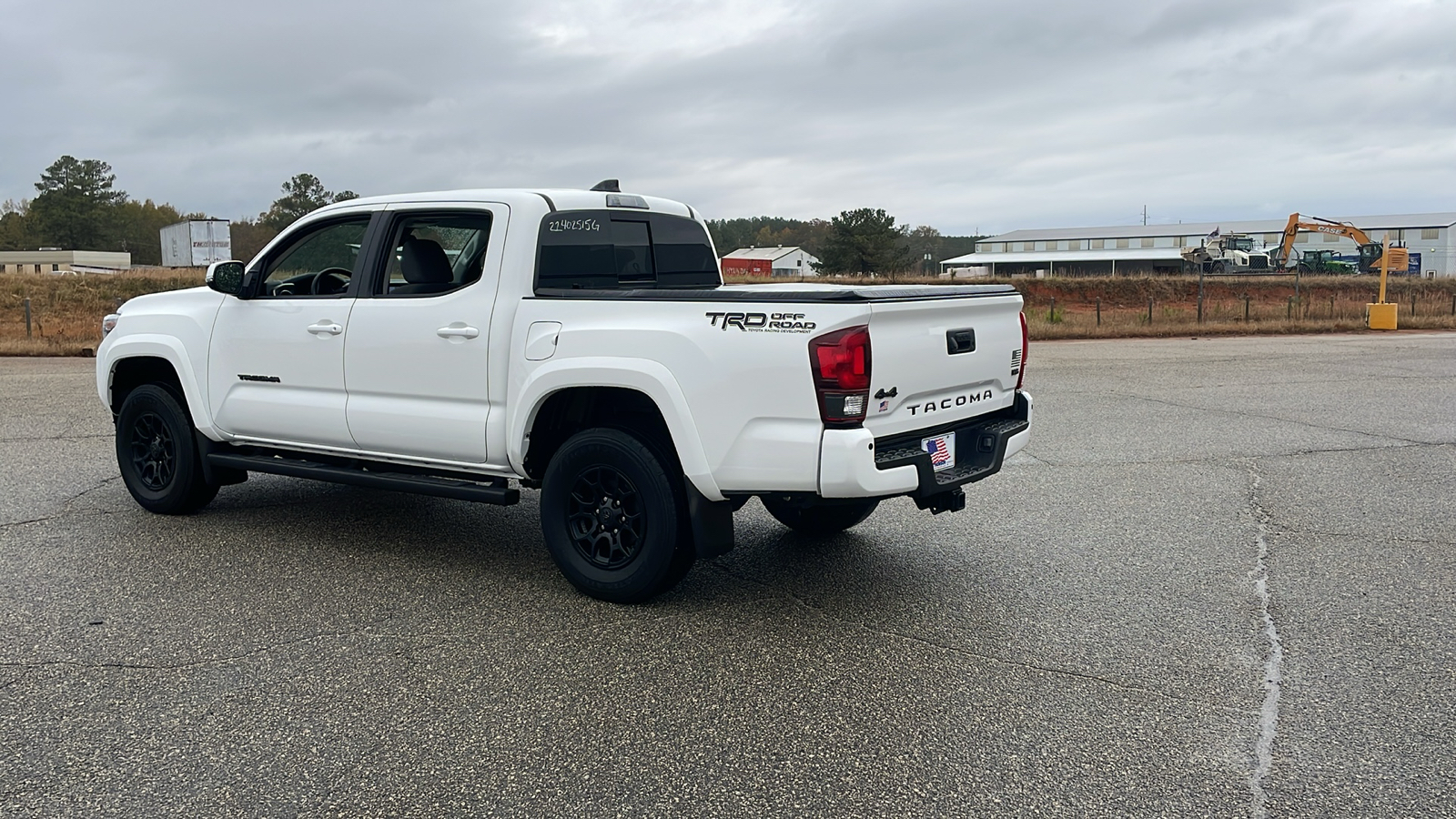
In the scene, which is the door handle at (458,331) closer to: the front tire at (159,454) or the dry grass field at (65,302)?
the front tire at (159,454)

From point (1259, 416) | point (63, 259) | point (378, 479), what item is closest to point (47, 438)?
point (378, 479)

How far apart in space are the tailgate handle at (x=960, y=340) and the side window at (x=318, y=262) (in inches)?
129

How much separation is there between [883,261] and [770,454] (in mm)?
71402

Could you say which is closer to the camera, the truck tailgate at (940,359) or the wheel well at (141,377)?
the truck tailgate at (940,359)

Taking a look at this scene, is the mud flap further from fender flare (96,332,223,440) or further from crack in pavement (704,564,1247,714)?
fender flare (96,332,223,440)

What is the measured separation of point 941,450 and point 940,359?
0.41 metres

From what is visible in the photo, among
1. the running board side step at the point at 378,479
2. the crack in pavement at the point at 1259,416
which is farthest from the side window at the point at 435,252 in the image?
the crack in pavement at the point at 1259,416

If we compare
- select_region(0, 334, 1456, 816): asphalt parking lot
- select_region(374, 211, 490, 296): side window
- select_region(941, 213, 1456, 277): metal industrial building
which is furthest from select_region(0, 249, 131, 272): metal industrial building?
select_region(0, 334, 1456, 816): asphalt parking lot

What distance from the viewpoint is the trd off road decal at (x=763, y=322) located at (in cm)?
435

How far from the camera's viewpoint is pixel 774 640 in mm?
4586

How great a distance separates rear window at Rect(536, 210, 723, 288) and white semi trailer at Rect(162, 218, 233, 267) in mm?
52429

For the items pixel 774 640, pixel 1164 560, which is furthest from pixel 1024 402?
pixel 774 640

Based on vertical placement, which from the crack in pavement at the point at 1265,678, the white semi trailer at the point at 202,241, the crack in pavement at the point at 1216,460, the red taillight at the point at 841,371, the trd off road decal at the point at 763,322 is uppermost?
the white semi trailer at the point at 202,241

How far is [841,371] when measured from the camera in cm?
433
